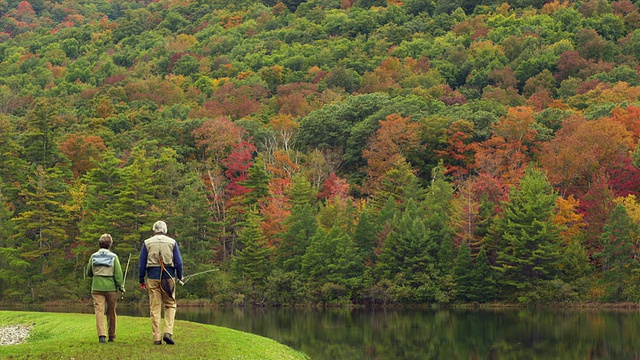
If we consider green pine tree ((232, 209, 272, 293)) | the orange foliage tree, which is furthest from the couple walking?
the orange foliage tree

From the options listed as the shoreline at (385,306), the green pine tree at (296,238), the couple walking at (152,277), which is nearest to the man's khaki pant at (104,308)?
the couple walking at (152,277)

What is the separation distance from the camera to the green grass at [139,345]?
17.3 meters

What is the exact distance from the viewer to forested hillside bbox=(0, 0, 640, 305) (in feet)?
187

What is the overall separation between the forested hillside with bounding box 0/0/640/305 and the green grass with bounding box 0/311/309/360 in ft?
111

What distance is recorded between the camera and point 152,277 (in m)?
18.0

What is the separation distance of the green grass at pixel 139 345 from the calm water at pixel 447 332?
656 cm

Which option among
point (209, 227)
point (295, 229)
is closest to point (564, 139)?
point (295, 229)

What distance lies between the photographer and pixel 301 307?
58.8 m

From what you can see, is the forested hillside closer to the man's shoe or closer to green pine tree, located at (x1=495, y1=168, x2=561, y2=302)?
green pine tree, located at (x1=495, y1=168, x2=561, y2=302)

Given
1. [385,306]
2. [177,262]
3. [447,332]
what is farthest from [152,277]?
[385,306]

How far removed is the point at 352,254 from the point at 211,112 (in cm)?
4741

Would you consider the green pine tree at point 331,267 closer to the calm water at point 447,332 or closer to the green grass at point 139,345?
the calm water at point 447,332

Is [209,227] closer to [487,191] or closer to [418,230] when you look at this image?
[418,230]

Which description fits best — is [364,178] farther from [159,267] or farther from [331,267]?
[159,267]
